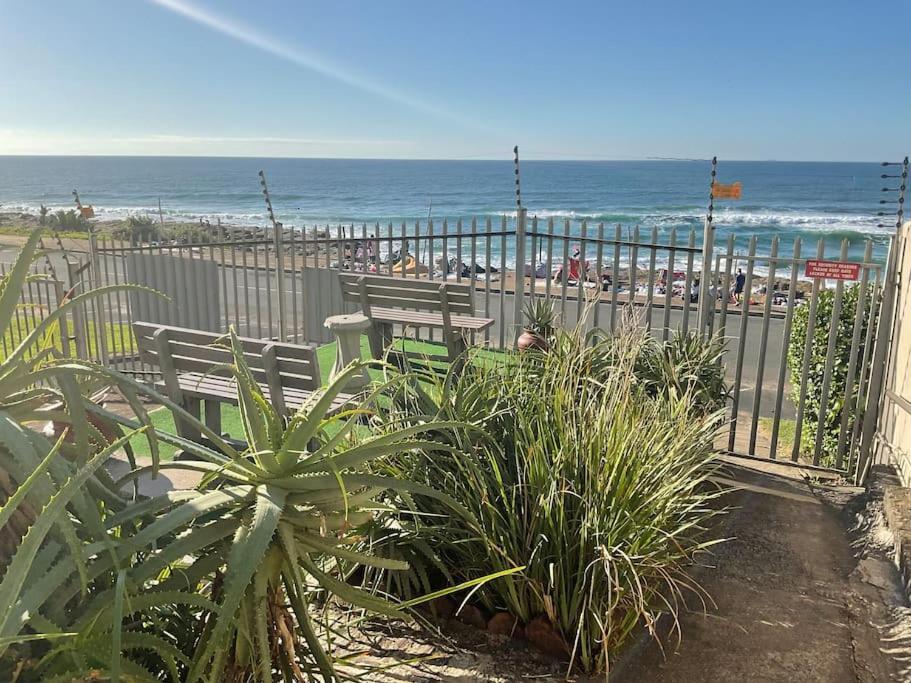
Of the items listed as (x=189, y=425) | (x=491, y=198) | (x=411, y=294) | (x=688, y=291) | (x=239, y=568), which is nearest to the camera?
(x=239, y=568)

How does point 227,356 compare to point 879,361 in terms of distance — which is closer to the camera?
point 879,361

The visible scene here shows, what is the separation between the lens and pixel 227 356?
472cm

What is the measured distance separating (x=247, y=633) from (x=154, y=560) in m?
0.28

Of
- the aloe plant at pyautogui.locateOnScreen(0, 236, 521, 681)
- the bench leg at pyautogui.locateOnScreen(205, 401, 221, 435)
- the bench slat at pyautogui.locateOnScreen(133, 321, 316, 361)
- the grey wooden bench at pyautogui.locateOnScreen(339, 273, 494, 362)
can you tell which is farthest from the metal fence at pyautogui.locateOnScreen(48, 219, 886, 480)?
the aloe plant at pyautogui.locateOnScreen(0, 236, 521, 681)

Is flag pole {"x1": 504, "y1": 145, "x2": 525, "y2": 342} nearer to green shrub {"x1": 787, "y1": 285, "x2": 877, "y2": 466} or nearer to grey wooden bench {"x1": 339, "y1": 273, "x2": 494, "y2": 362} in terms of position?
grey wooden bench {"x1": 339, "y1": 273, "x2": 494, "y2": 362}

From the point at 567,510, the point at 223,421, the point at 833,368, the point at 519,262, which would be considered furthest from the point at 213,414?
the point at 833,368

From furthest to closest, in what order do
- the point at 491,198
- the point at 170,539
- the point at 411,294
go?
the point at 491,198 < the point at 411,294 < the point at 170,539

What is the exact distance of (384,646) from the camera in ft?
8.77

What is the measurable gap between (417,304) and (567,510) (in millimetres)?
4406

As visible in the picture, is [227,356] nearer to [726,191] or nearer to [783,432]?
[726,191]

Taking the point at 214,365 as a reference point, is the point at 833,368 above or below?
below

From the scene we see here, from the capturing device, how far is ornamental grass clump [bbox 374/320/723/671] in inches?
102

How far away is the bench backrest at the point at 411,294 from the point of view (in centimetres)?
674

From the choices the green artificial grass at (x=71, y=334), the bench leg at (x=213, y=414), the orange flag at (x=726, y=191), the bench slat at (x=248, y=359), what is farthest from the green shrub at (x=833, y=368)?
the green artificial grass at (x=71, y=334)
